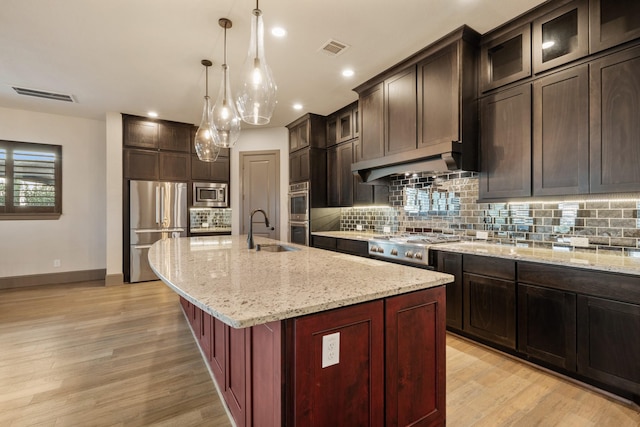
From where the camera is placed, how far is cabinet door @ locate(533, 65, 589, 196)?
7.11 ft

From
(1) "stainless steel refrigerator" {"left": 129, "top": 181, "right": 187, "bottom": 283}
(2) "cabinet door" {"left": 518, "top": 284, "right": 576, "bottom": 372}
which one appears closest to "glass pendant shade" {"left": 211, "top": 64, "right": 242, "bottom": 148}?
(2) "cabinet door" {"left": 518, "top": 284, "right": 576, "bottom": 372}

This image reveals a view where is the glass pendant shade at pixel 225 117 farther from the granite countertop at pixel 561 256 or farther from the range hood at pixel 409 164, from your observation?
the granite countertop at pixel 561 256

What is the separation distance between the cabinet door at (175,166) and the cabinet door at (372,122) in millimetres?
3316

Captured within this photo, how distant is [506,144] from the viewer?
261 cm

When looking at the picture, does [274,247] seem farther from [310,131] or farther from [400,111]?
[310,131]

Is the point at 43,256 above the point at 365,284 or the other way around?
the other way around

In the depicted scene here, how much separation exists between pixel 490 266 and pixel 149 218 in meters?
4.97

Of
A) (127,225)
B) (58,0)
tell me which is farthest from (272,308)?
(127,225)

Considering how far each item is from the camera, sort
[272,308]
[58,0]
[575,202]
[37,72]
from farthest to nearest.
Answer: [37,72], [575,202], [58,0], [272,308]

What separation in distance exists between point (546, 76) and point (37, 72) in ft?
16.8

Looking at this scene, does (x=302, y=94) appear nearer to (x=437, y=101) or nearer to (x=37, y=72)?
(x=437, y=101)

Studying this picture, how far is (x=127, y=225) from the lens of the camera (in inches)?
194

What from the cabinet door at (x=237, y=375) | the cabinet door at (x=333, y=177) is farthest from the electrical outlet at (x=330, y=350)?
the cabinet door at (x=333, y=177)

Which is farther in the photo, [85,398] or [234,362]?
[85,398]
